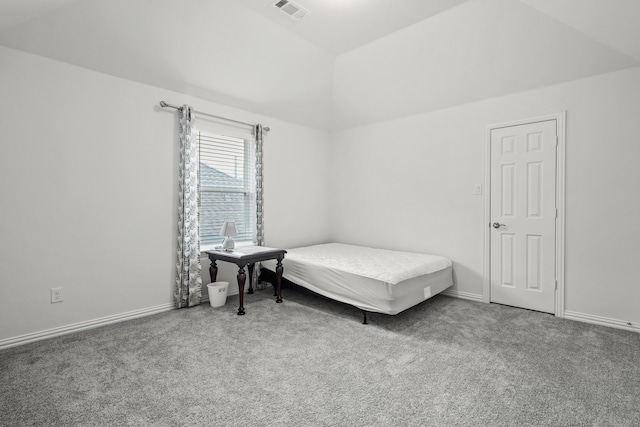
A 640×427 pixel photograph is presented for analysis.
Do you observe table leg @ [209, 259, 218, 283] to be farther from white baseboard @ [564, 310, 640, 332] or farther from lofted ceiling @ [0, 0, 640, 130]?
white baseboard @ [564, 310, 640, 332]

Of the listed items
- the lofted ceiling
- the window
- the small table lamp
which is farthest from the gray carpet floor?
the lofted ceiling

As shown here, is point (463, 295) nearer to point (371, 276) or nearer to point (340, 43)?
point (371, 276)

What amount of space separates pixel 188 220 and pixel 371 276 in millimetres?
1973

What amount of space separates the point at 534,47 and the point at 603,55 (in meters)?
0.54

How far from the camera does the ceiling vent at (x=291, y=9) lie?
9.39 feet

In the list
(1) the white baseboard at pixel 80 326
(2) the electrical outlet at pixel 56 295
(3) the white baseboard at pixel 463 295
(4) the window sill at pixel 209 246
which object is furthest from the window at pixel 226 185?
(3) the white baseboard at pixel 463 295

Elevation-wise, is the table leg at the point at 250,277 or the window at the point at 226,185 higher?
the window at the point at 226,185

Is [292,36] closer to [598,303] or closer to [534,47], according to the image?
Result: [534,47]

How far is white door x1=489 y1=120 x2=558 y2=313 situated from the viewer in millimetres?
3213

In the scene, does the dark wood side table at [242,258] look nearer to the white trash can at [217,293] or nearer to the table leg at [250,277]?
the white trash can at [217,293]

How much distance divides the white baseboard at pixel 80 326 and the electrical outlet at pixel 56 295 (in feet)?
0.78

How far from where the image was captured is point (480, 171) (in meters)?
3.65

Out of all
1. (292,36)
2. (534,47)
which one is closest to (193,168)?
(292,36)

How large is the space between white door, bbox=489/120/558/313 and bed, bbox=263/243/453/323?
0.61 m
